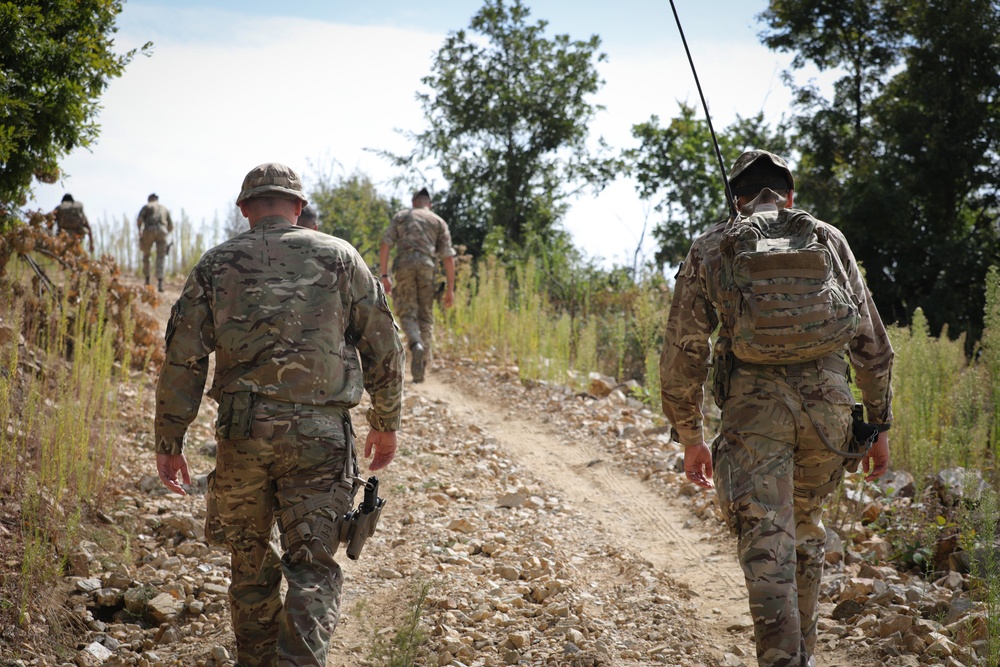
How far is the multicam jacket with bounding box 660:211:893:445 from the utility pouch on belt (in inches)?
60.8

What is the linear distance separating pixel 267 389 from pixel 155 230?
48.7ft

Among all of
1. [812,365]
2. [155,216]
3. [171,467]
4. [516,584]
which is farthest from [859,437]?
[155,216]

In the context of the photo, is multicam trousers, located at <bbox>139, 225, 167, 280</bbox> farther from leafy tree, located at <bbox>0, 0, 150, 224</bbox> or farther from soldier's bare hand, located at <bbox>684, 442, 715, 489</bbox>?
soldier's bare hand, located at <bbox>684, 442, 715, 489</bbox>

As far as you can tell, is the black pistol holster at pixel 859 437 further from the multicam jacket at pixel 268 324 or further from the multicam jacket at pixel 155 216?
the multicam jacket at pixel 155 216

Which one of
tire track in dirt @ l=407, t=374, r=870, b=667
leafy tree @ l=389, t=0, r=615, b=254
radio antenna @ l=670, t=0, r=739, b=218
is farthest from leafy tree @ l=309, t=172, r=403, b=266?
radio antenna @ l=670, t=0, r=739, b=218

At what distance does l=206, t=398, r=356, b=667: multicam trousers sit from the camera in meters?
2.83

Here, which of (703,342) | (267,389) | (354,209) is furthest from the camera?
(354,209)

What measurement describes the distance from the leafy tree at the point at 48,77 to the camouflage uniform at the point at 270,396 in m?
3.42

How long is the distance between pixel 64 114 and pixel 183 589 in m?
3.84

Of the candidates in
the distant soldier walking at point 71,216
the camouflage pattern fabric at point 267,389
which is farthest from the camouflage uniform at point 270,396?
the distant soldier walking at point 71,216

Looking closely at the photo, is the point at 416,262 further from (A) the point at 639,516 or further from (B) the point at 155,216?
(B) the point at 155,216

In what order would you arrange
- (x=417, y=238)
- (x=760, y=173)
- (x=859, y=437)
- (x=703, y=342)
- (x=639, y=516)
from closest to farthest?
(x=859, y=437) → (x=703, y=342) → (x=760, y=173) → (x=639, y=516) → (x=417, y=238)

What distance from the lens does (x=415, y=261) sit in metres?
10.4

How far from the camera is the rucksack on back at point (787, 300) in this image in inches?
114
